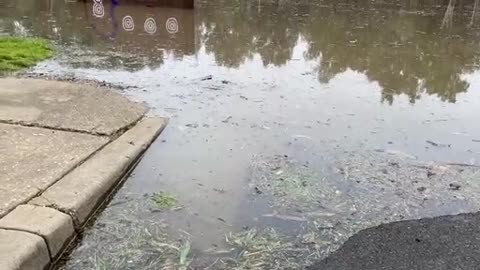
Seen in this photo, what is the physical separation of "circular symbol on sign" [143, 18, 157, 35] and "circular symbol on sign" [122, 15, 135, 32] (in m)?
0.26

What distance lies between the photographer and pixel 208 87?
6734 mm

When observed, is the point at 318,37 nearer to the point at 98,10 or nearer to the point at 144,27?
the point at 144,27

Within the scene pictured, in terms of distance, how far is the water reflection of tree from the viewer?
24.5 feet

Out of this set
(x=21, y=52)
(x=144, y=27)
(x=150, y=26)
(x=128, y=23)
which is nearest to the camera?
(x=21, y=52)

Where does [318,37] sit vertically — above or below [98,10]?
below

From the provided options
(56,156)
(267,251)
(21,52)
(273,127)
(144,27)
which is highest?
(144,27)

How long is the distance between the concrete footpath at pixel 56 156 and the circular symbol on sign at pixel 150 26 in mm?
4130

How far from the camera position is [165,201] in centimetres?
382

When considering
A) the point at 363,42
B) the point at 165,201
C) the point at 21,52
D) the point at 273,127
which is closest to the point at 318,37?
the point at 363,42

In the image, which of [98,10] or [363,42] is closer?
[363,42]

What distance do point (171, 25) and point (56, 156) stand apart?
23.4 ft

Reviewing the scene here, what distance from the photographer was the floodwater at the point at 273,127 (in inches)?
135

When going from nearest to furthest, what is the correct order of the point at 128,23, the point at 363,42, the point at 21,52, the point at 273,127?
the point at 273,127
the point at 21,52
the point at 363,42
the point at 128,23

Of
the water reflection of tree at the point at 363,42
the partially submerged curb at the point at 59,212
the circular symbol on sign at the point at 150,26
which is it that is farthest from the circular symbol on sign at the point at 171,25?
the partially submerged curb at the point at 59,212
